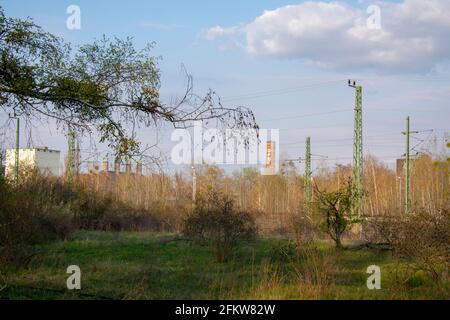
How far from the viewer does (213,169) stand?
44.1 m

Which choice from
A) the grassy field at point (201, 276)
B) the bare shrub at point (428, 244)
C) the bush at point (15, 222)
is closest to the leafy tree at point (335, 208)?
the grassy field at point (201, 276)

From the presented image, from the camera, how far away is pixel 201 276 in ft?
42.4

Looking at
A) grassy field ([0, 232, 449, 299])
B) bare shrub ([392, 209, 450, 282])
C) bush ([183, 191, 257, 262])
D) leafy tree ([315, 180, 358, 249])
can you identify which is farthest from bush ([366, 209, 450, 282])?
leafy tree ([315, 180, 358, 249])

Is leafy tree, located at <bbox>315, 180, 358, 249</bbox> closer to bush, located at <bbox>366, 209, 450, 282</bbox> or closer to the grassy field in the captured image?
the grassy field

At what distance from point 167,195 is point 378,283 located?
31.0 meters

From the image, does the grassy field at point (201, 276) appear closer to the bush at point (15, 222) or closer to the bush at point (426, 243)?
the bush at point (426, 243)

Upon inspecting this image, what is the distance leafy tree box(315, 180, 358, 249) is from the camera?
19703 mm

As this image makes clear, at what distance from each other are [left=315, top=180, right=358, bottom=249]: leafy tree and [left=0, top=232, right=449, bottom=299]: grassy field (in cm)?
125

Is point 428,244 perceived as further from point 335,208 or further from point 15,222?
point 335,208

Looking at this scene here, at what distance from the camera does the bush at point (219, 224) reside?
1689 cm

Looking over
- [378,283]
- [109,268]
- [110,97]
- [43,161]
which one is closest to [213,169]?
[43,161]

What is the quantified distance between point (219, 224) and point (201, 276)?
4499 mm

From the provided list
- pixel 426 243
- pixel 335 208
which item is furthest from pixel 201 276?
pixel 335 208
